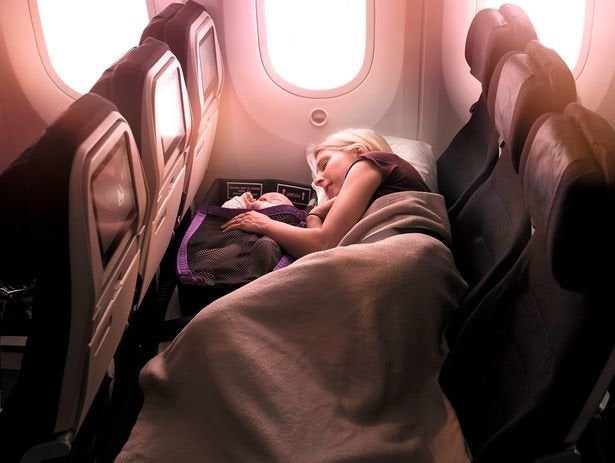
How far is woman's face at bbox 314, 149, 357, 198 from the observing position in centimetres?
250

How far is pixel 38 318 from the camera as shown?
1.30 meters

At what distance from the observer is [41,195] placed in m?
1.18

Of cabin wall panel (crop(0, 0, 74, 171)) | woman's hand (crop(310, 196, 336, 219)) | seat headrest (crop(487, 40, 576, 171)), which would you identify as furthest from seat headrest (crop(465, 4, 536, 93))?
cabin wall panel (crop(0, 0, 74, 171))

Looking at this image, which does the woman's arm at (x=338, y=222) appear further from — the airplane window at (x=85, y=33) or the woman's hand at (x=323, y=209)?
the airplane window at (x=85, y=33)

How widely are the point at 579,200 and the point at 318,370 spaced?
769 millimetres

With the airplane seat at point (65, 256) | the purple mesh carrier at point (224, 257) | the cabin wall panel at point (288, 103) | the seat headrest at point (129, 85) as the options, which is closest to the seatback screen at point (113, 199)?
the airplane seat at point (65, 256)

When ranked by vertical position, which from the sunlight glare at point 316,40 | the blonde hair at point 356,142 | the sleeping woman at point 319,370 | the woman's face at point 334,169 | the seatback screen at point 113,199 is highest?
Result: the sunlight glare at point 316,40

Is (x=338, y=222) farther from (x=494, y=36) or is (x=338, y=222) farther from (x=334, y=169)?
(x=494, y=36)

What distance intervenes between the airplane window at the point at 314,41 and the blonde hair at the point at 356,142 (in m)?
0.50

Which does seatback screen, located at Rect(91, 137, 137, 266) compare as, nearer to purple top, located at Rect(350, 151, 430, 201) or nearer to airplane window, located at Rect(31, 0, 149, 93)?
purple top, located at Rect(350, 151, 430, 201)

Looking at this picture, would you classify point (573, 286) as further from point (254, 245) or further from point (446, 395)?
point (254, 245)

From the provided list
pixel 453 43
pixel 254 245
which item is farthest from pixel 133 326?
pixel 453 43

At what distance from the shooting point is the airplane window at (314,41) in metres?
2.95

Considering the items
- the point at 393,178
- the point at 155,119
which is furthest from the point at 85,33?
the point at 393,178
